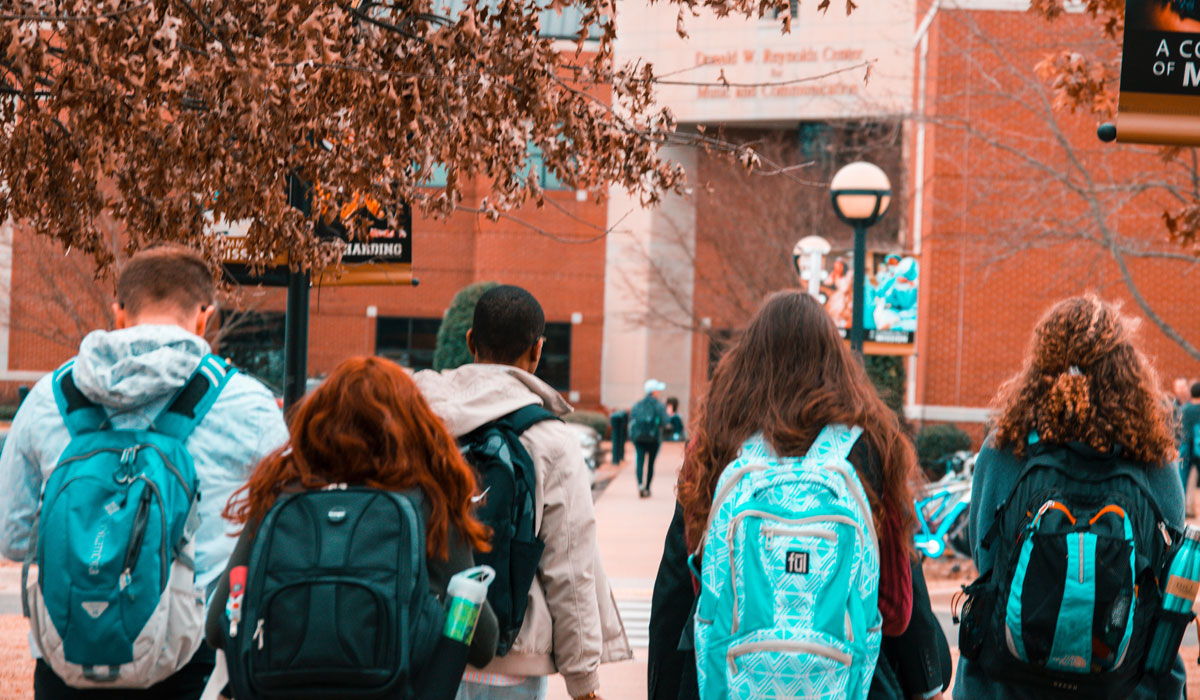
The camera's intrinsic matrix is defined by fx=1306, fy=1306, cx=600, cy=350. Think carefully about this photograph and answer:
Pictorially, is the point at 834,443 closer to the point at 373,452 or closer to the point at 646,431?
the point at 373,452

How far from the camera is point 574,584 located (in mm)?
3707

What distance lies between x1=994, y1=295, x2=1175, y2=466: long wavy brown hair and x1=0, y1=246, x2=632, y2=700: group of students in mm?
1413

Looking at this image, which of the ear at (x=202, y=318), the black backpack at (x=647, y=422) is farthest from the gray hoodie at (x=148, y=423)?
the black backpack at (x=647, y=422)

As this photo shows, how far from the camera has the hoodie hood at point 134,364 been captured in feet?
10.8

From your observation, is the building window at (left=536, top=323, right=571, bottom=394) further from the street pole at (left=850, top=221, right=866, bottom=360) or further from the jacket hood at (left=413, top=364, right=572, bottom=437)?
the jacket hood at (left=413, top=364, right=572, bottom=437)

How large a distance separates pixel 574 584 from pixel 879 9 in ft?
118

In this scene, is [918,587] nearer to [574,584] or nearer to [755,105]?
[574,584]

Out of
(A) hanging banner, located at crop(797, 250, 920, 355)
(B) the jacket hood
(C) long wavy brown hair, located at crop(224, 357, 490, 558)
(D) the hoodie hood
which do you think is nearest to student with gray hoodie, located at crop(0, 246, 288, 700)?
(D) the hoodie hood

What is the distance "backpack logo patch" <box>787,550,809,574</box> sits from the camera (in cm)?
307

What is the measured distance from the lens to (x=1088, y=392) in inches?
155

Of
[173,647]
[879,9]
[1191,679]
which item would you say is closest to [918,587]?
[173,647]

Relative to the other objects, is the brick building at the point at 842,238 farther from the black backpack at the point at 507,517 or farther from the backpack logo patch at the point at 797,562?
the backpack logo patch at the point at 797,562

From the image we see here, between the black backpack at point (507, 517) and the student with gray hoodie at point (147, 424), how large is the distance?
56 cm

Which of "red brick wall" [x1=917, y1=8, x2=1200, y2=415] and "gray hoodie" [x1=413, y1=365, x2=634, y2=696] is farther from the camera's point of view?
"red brick wall" [x1=917, y1=8, x2=1200, y2=415]
